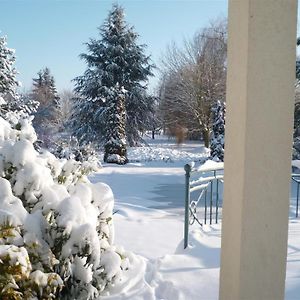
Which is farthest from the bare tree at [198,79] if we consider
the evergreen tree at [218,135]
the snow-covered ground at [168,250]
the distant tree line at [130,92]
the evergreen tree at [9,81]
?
the snow-covered ground at [168,250]

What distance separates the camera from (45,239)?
6.58 ft

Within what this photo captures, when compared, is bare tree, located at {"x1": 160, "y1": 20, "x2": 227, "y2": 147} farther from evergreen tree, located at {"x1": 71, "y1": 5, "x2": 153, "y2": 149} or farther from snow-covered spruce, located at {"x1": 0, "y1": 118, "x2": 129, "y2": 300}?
snow-covered spruce, located at {"x1": 0, "y1": 118, "x2": 129, "y2": 300}

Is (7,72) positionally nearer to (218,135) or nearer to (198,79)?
(218,135)

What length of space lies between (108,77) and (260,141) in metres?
15.6

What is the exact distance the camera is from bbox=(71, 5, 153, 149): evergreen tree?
1620cm

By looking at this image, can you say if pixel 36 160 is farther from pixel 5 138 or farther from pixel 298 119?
pixel 298 119

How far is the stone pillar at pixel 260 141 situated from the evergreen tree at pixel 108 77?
14.7 metres

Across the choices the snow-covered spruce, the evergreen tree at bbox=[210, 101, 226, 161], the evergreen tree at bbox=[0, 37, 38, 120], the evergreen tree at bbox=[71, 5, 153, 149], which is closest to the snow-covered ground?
the snow-covered spruce

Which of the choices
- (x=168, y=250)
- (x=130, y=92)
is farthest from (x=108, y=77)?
(x=168, y=250)

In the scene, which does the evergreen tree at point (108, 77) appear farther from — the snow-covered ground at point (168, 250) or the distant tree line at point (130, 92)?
the snow-covered ground at point (168, 250)

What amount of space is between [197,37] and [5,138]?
20.9 meters

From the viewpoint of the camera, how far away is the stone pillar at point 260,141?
1.19 metres

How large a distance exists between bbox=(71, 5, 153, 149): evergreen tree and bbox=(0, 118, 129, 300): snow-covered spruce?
537 inches

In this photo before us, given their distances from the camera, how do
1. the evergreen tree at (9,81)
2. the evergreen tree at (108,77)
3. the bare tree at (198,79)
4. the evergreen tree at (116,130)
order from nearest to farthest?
the evergreen tree at (9,81) → the evergreen tree at (116,130) → the evergreen tree at (108,77) → the bare tree at (198,79)
